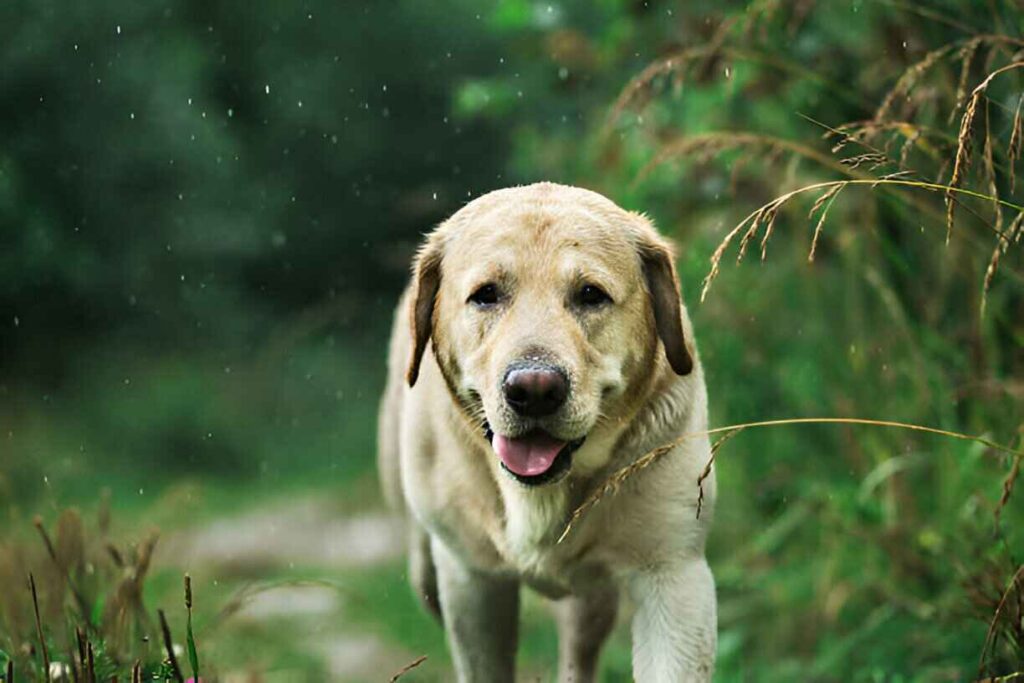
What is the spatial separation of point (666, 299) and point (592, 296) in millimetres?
233

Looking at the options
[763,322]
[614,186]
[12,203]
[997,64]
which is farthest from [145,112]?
[997,64]

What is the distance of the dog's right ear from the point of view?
354cm

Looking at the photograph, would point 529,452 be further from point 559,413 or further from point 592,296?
point 592,296

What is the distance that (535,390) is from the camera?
3.02 metres

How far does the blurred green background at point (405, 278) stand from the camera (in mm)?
4445

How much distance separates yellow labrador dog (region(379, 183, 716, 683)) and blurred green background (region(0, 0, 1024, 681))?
0.55 meters

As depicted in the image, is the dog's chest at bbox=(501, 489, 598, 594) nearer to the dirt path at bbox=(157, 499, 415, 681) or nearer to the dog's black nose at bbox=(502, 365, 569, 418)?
the dog's black nose at bbox=(502, 365, 569, 418)

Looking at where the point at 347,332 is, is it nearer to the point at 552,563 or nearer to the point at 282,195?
the point at 282,195

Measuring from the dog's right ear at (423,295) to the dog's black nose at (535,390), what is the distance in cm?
53

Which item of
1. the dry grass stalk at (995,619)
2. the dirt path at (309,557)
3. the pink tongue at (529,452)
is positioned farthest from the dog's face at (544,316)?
the dirt path at (309,557)

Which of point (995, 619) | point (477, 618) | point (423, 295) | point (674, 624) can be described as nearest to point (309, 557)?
point (477, 618)

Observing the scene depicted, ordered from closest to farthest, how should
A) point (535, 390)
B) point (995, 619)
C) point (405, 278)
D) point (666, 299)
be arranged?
point (995, 619)
point (535, 390)
point (666, 299)
point (405, 278)

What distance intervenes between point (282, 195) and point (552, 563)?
9.26 m

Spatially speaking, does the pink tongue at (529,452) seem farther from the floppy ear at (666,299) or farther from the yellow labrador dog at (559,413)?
the floppy ear at (666,299)
